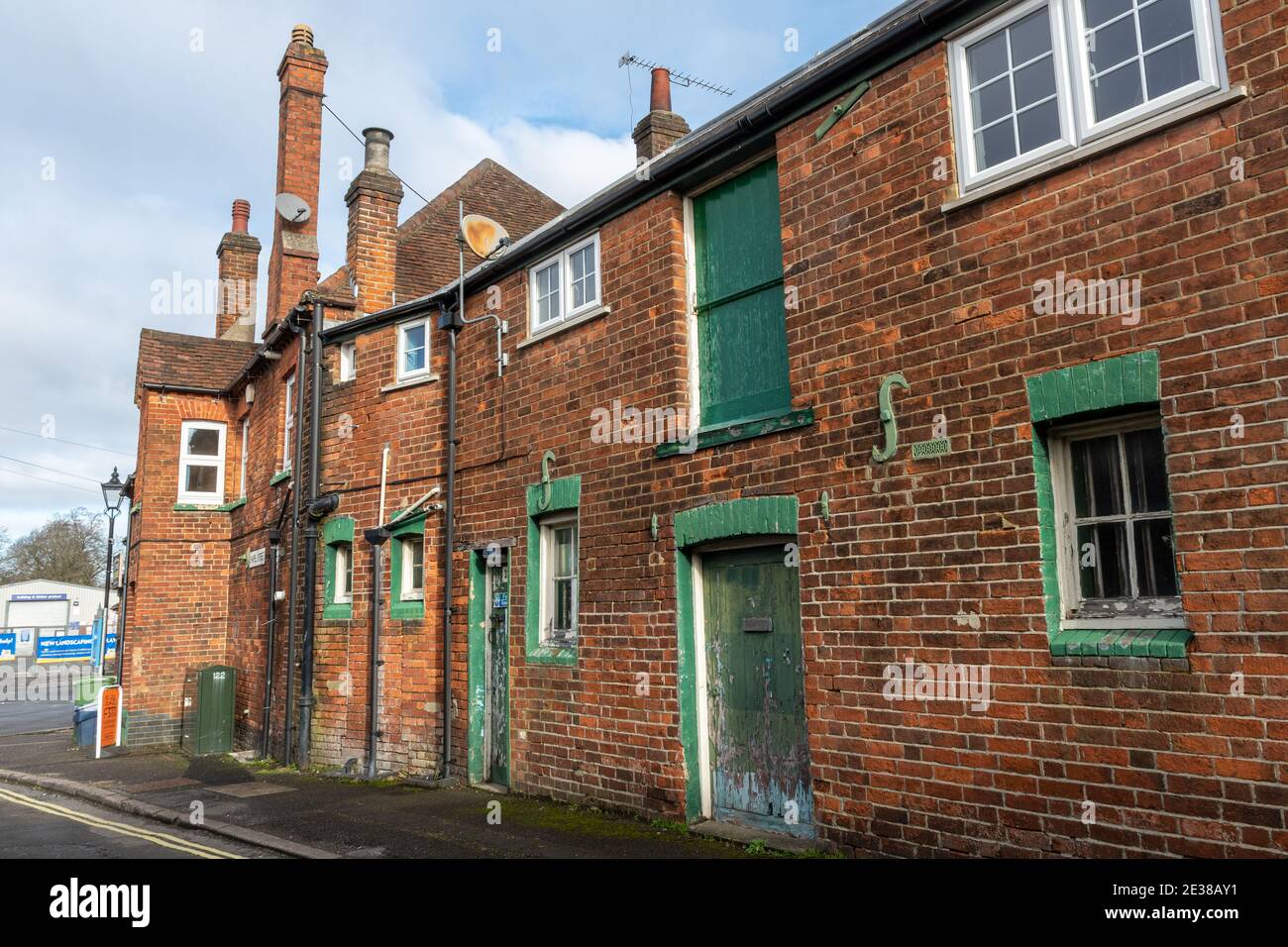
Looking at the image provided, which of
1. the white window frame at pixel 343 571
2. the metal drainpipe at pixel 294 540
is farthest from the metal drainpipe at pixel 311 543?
the white window frame at pixel 343 571

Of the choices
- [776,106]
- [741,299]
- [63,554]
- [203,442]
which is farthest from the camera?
[63,554]

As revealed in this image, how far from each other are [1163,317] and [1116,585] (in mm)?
1503

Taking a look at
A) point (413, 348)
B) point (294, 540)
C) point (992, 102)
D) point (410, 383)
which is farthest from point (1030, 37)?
point (294, 540)

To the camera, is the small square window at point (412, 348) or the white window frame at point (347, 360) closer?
the small square window at point (412, 348)

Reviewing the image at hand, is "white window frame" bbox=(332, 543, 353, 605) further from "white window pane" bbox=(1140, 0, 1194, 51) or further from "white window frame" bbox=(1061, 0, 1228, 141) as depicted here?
"white window pane" bbox=(1140, 0, 1194, 51)

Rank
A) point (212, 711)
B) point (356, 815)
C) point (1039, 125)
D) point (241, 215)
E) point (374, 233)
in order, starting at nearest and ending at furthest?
point (1039, 125), point (356, 815), point (374, 233), point (212, 711), point (241, 215)

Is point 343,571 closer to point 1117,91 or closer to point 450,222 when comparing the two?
point 450,222

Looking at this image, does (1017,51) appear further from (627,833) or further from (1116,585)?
(627,833)

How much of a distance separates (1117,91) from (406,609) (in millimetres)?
9294

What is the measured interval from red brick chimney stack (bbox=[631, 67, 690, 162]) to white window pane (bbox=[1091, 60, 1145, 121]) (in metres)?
7.10

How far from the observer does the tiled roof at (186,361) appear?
58.6ft

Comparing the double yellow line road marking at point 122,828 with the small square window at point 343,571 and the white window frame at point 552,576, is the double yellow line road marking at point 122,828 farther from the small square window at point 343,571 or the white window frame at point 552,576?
the small square window at point 343,571

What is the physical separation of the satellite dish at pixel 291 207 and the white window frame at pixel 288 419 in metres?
3.53

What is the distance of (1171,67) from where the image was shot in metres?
5.26
